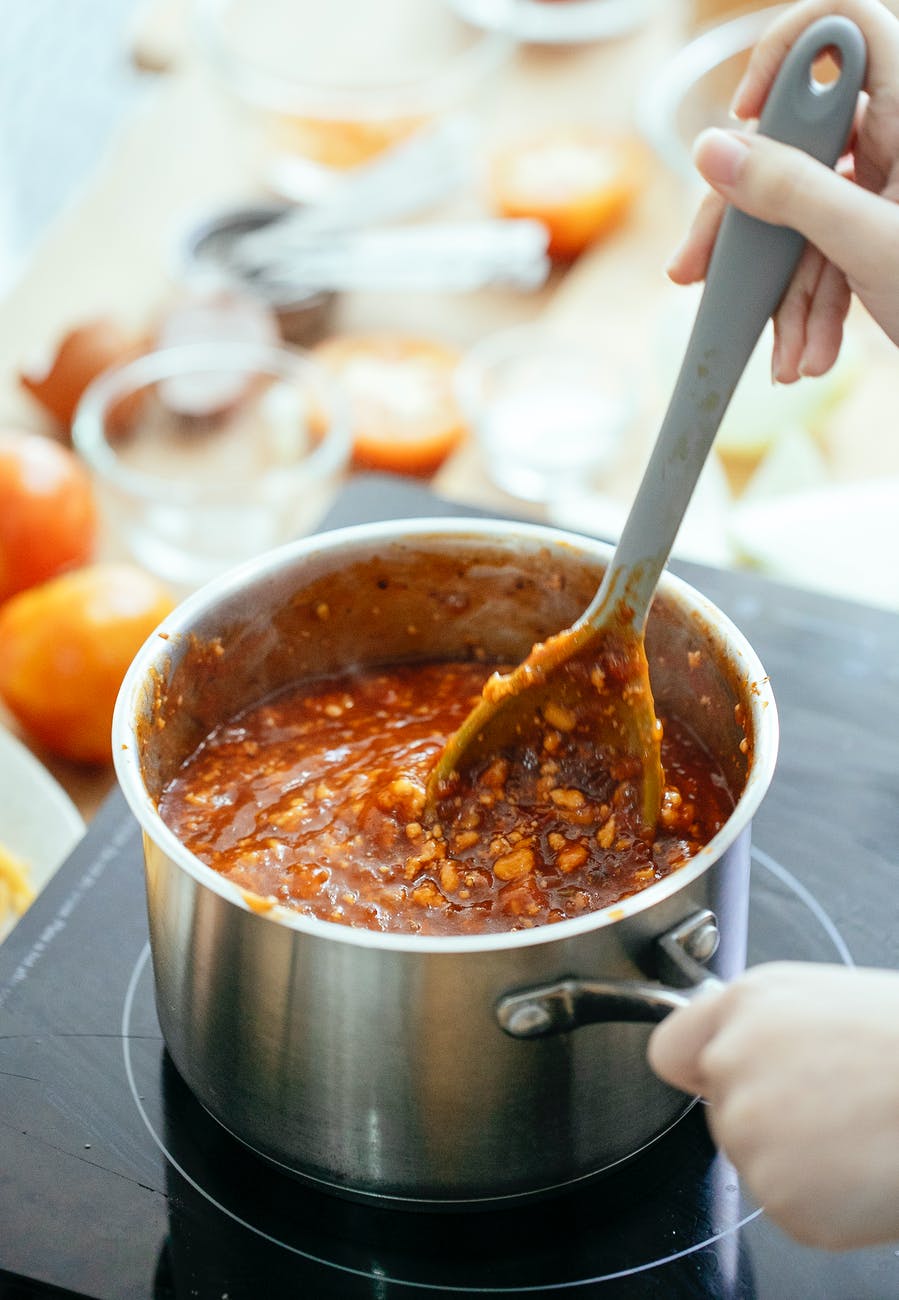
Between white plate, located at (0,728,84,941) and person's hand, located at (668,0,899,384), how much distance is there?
0.64m

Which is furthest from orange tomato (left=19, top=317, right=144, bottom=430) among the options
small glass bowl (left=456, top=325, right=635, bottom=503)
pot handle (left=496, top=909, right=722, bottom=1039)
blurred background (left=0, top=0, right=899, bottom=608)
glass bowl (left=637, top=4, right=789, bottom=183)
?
pot handle (left=496, top=909, right=722, bottom=1039)

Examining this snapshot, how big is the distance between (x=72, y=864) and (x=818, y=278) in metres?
0.64

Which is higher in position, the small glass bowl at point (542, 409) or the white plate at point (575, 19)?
the white plate at point (575, 19)

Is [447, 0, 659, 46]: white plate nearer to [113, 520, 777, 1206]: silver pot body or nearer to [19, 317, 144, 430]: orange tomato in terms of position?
[19, 317, 144, 430]: orange tomato

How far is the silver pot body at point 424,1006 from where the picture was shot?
0.66 meters

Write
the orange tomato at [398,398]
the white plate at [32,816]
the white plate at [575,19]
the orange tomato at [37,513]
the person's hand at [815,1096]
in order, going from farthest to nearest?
the white plate at [575,19] → the orange tomato at [398,398] → the orange tomato at [37,513] → the white plate at [32,816] → the person's hand at [815,1096]

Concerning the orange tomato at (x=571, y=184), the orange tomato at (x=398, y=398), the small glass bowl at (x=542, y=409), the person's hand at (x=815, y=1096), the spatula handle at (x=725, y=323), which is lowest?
the orange tomato at (x=398, y=398)

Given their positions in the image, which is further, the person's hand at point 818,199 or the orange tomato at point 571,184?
the orange tomato at point 571,184

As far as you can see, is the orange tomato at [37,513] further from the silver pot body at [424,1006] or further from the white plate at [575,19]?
the white plate at [575,19]

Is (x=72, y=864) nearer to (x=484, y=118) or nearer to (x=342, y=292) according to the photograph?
(x=342, y=292)

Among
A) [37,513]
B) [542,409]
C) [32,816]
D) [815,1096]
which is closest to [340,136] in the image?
[542,409]

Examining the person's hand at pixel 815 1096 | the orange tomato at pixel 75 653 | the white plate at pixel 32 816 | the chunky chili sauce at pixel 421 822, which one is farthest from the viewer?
the orange tomato at pixel 75 653

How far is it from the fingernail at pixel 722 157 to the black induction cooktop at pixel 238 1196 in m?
0.45

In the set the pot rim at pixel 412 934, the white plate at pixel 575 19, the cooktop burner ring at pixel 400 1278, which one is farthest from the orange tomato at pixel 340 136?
the cooktop burner ring at pixel 400 1278
